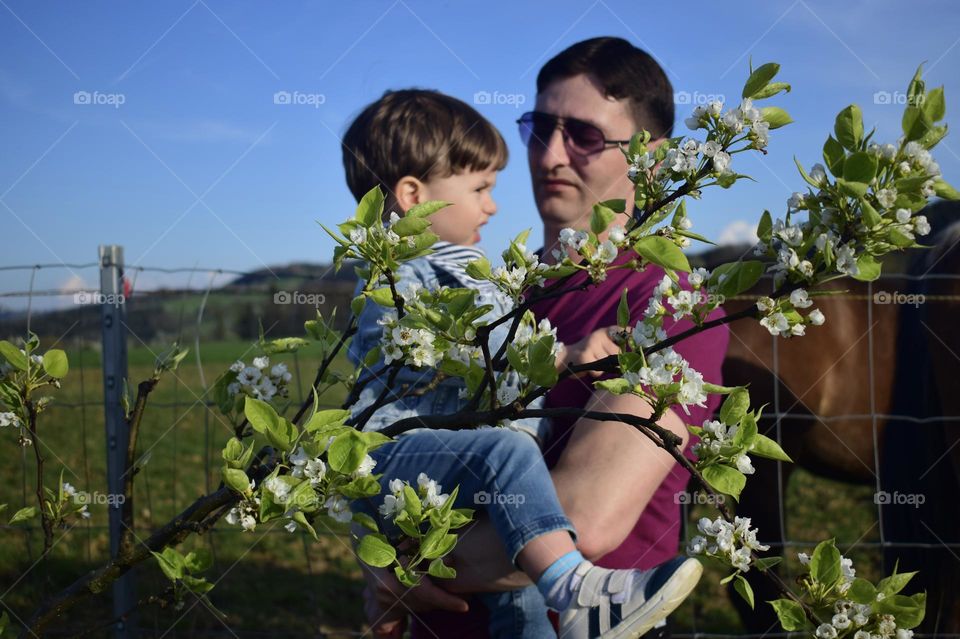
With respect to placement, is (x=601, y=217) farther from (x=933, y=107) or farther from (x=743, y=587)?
(x=743, y=587)

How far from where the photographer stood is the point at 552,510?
1.63 metres

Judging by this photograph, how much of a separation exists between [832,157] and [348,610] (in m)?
3.74

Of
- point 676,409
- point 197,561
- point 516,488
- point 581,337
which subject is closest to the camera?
point 197,561

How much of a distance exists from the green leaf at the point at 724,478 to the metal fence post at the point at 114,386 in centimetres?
255

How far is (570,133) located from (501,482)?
112 centimetres

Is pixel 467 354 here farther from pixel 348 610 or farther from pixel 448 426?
pixel 348 610

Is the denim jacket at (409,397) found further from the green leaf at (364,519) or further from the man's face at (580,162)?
the green leaf at (364,519)

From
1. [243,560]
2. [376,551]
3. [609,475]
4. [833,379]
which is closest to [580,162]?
[609,475]

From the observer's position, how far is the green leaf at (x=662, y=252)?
86cm

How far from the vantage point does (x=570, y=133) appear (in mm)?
2396

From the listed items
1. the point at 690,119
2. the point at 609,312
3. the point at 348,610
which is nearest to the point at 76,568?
the point at 348,610

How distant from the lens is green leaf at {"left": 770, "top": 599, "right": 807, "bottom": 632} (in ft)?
3.02

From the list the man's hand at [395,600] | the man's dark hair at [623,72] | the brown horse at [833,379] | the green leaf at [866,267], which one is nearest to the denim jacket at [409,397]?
the man's hand at [395,600]

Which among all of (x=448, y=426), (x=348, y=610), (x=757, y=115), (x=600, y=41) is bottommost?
(x=348, y=610)
